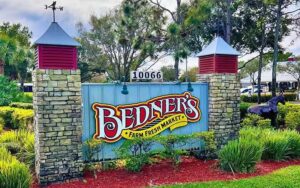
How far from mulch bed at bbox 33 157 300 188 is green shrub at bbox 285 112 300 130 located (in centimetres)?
526

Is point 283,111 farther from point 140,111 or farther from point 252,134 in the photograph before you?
point 140,111

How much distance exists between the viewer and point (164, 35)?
20.6 meters

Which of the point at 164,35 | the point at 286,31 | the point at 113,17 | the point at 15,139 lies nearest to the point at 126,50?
the point at 113,17

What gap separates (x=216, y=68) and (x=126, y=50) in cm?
1979

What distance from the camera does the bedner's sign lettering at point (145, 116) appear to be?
732 centimetres

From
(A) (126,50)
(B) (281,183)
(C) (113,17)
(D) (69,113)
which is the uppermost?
(C) (113,17)

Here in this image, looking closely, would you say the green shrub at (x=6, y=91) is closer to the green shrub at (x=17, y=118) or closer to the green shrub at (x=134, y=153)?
the green shrub at (x=17, y=118)

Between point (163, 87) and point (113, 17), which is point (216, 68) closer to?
point (163, 87)

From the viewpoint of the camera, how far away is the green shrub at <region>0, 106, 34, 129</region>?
12.9m

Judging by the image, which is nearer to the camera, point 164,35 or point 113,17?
point 164,35

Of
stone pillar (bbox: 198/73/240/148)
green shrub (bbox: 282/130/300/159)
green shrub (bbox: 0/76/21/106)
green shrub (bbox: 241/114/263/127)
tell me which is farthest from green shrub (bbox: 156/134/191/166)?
green shrub (bbox: 0/76/21/106)

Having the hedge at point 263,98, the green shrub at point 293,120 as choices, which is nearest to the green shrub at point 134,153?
the green shrub at point 293,120

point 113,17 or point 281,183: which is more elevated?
point 113,17

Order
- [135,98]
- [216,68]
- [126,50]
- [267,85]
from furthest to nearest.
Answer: [267,85] < [126,50] < [216,68] < [135,98]
